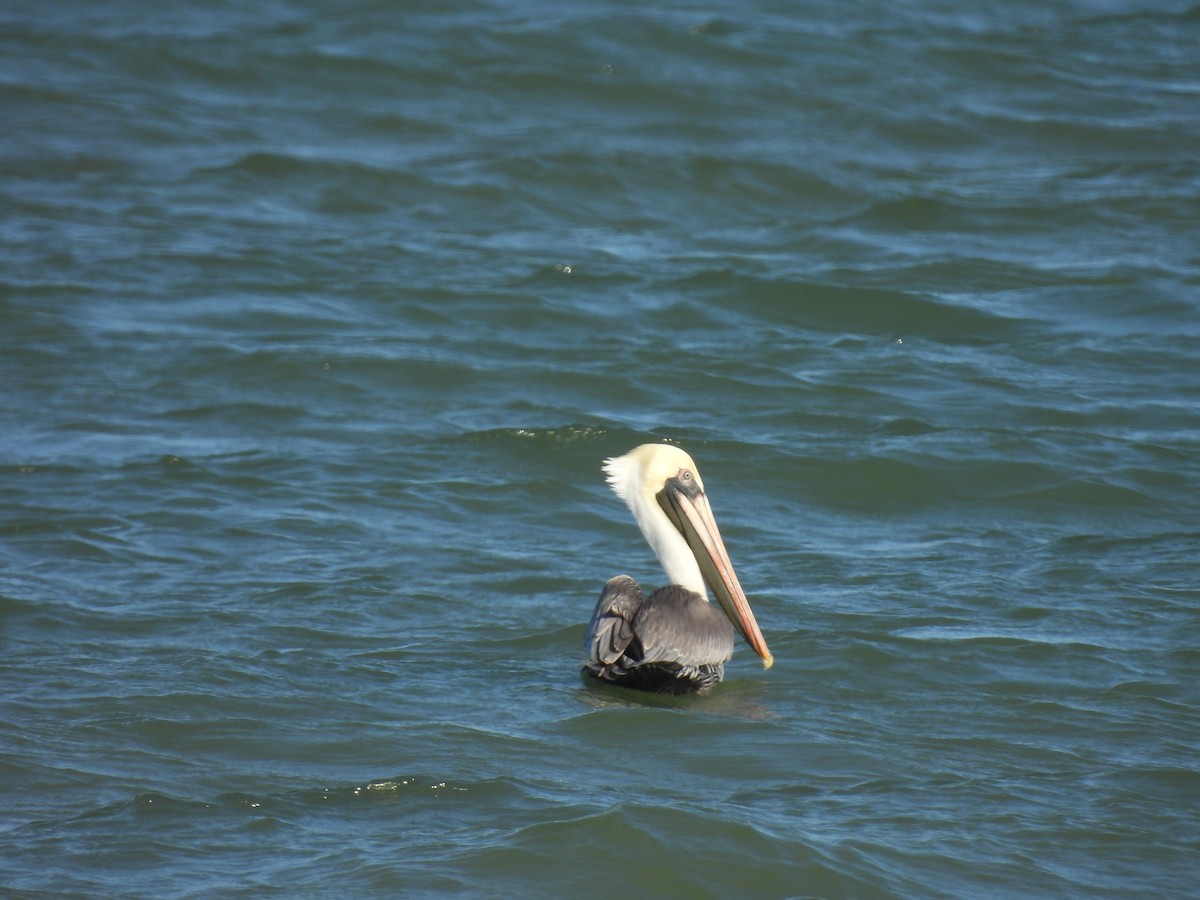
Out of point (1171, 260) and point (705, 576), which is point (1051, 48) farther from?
point (705, 576)

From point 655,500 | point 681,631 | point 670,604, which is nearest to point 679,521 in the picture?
point 655,500

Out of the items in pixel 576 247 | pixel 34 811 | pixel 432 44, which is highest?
pixel 432 44

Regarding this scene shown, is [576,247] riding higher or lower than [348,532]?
higher

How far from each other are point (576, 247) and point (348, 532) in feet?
16.1

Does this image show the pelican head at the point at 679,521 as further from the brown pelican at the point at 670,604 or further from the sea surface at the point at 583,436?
the sea surface at the point at 583,436

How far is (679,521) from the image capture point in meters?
5.77

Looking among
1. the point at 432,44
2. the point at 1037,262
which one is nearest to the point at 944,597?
the point at 1037,262

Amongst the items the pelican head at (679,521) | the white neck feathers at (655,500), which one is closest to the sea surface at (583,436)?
the pelican head at (679,521)

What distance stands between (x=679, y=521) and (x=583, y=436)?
253 centimetres

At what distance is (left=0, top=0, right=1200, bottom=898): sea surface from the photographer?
14.3 feet

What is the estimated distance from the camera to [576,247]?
37.4ft

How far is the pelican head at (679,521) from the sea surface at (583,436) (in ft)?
1.10

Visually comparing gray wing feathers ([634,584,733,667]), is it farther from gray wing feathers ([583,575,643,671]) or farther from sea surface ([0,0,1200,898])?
sea surface ([0,0,1200,898])

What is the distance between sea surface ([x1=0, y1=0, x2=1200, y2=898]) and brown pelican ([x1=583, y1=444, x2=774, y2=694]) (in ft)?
0.39
